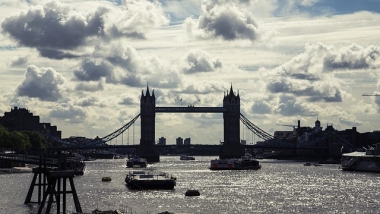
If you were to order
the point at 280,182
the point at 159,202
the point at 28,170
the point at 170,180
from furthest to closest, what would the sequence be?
the point at 28,170
the point at 280,182
the point at 170,180
the point at 159,202

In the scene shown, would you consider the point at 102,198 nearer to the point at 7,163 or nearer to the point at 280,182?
the point at 280,182

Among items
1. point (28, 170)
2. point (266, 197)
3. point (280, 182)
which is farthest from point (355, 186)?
point (28, 170)

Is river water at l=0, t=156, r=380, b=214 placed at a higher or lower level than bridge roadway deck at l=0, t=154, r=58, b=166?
lower

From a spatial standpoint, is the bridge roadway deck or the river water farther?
the bridge roadway deck

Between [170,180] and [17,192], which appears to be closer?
[17,192]

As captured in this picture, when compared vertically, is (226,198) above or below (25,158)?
below

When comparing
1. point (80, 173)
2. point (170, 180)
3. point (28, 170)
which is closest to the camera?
point (170, 180)

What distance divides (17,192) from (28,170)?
239 feet

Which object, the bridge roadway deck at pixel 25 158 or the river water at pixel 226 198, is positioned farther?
the bridge roadway deck at pixel 25 158

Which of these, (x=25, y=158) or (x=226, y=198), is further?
(x=25, y=158)

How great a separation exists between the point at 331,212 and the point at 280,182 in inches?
2233

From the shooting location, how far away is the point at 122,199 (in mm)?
104438

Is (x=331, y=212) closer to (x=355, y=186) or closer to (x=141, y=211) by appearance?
(x=141, y=211)

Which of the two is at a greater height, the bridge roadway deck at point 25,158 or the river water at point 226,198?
the bridge roadway deck at point 25,158
